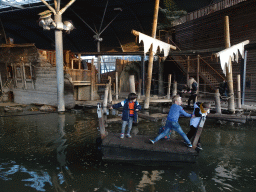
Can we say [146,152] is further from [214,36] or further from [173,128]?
[214,36]

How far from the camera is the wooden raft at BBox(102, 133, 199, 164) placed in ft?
18.8

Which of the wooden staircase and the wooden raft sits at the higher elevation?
the wooden staircase

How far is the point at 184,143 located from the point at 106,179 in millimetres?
2690

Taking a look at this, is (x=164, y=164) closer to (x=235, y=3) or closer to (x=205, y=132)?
(x=205, y=132)

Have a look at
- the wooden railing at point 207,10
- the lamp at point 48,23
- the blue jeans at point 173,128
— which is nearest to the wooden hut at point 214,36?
the wooden railing at point 207,10

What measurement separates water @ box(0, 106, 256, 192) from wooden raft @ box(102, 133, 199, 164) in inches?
9.6

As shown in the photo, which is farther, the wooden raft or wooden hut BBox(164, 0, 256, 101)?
wooden hut BBox(164, 0, 256, 101)

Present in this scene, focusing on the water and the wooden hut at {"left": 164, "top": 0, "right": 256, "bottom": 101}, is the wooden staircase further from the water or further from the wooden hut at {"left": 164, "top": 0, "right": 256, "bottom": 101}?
the water

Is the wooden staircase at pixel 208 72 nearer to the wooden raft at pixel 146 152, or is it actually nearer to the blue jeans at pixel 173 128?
the blue jeans at pixel 173 128

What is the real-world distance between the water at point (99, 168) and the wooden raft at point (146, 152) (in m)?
0.24

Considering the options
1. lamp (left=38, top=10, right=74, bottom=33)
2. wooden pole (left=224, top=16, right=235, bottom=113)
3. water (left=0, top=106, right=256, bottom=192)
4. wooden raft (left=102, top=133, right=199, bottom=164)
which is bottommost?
water (left=0, top=106, right=256, bottom=192)

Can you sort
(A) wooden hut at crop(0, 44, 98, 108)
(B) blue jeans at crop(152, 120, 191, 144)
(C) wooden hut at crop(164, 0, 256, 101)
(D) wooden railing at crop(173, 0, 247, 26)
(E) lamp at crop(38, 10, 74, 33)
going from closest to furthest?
(B) blue jeans at crop(152, 120, 191, 144)
(E) lamp at crop(38, 10, 74, 33)
(A) wooden hut at crop(0, 44, 98, 108)
(C) wooden hut at crop(164, 0, 256, 101)
(D) wooden railing at crop(173, 0, 247, 26)

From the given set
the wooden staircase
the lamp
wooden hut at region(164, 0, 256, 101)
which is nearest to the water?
the lamp

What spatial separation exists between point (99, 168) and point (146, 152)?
4.60ft
